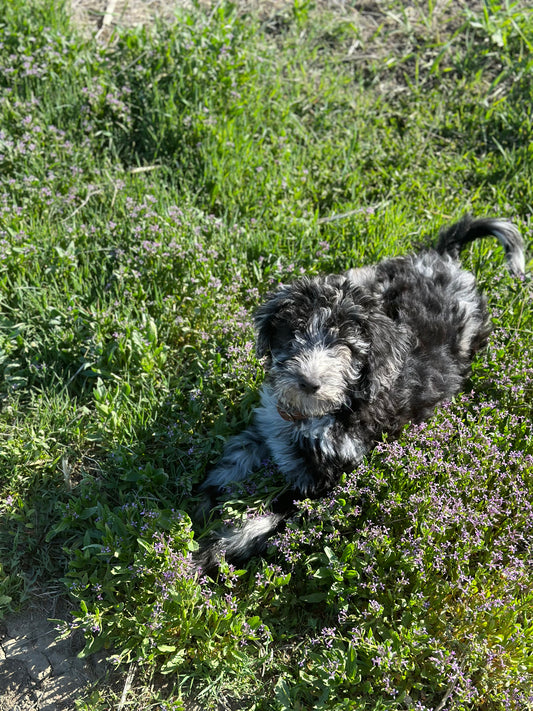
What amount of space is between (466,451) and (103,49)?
4.86 meters

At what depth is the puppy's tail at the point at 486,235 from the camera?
16.2 ft

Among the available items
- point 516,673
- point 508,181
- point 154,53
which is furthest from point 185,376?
point 508,181

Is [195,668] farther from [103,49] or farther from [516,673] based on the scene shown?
[103,49]

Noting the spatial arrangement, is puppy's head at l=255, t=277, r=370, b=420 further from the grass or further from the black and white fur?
the grass

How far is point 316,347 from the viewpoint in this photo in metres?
3.67

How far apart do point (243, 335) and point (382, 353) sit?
50.6 inches

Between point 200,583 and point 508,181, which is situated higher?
point 508,181

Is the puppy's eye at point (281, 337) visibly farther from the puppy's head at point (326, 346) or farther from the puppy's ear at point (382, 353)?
the puppy's ear at point (382, 353)

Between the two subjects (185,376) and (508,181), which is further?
(508,181)

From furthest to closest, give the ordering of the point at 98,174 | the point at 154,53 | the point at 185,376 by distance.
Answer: the point at 154,53 < the point at 98,174 < the point at 185,376

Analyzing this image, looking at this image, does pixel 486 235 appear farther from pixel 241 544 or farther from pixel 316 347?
pixel 241 544

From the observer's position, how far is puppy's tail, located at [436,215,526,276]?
4930 mm

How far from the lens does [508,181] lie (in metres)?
6.18

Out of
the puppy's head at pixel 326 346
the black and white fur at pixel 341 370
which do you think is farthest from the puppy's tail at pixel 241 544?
the puppy's head at pixel 326 346
